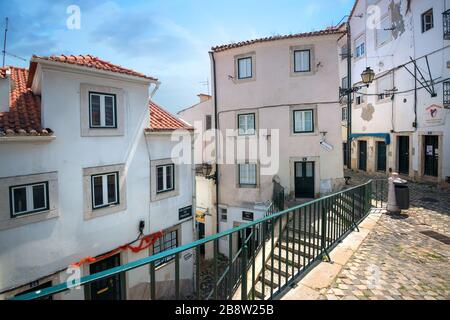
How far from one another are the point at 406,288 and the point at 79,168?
28.2 feet

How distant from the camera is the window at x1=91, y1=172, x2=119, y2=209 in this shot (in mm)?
8398

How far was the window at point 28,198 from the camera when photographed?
6688 mm

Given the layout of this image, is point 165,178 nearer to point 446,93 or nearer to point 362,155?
point 446,93

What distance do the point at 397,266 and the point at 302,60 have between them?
36.9 ft

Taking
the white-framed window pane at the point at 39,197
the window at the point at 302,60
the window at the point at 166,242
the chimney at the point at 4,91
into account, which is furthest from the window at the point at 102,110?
the window at the point at 302,60

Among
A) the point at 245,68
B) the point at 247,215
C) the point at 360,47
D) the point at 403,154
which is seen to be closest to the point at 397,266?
the point at 247,215

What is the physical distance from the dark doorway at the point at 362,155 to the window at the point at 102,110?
19.2 m

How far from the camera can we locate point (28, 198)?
22.8 ft

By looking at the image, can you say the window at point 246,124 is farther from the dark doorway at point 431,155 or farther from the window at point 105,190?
the dark doorway at point 431,155

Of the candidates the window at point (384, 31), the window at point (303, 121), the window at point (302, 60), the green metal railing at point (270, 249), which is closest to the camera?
the green metal railing at point (270, 249)

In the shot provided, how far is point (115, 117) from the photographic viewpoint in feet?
29.6

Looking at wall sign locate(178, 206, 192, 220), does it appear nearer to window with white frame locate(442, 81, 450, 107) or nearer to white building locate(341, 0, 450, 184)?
white building locate(341, 0, 450, 184)

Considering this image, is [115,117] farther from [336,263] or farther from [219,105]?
[336,263]
